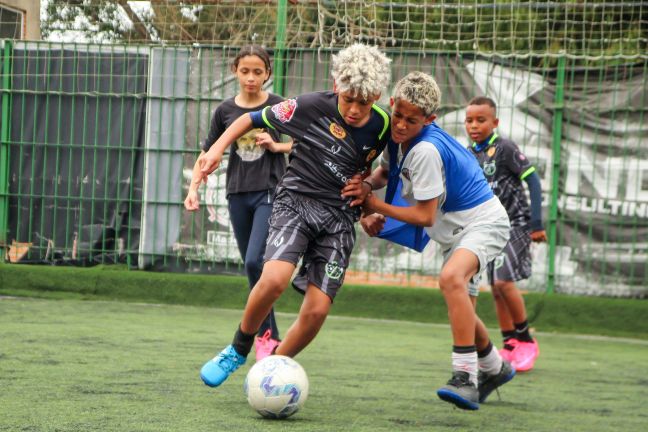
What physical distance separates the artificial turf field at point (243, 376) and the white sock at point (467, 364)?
0.68 ft

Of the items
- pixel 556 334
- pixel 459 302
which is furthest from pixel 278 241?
pixel 556 334

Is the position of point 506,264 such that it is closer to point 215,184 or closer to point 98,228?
point 215,184

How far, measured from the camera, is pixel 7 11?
425 inches

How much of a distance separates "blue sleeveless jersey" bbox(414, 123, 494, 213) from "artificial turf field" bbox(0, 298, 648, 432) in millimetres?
971

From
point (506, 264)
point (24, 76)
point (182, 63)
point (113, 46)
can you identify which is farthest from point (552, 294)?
point (24, 76)

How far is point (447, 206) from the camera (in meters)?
4.89

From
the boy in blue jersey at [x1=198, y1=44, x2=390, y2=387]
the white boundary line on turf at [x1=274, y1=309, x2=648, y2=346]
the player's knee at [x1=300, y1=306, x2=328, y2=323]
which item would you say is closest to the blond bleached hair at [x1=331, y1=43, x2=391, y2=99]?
the boy in blue jersey at [x1=198, y1=44, x2=390, y2=387]

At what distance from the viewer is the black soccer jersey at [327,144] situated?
15.7 ft

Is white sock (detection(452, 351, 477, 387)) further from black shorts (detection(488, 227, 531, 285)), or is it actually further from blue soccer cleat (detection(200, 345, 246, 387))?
black shorts (detection(488, 227, 531, 285))

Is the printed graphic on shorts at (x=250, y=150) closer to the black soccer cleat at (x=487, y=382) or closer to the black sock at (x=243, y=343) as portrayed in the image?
the black sock at (x=243, y=343)

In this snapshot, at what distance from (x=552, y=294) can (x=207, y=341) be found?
140 inches

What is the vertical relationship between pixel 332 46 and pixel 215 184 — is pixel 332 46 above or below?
above

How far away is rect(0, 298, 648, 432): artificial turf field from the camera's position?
13.8ft

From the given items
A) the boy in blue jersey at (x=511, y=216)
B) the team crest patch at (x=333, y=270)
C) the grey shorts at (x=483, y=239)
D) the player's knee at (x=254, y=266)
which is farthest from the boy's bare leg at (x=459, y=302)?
the boy in blue jersey at (x=511, y=216)
